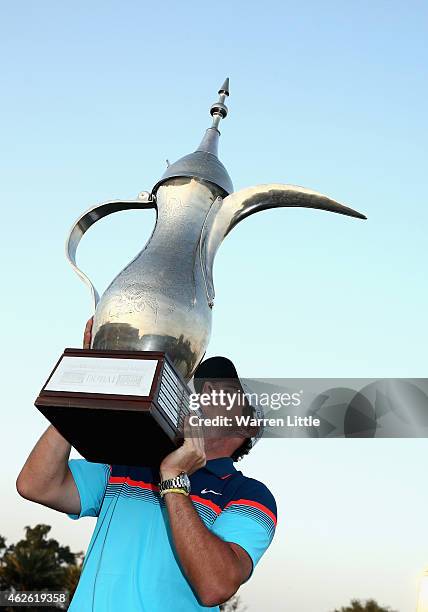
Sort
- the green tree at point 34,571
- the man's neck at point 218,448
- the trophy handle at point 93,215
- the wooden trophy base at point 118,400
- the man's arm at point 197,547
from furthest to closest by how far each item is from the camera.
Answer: the green tree at point 34,571
the trophy handle at point 93,215
the man's neck at point 218,448
the man's arm at point 197,547
the wooden trophy base at point 118,400

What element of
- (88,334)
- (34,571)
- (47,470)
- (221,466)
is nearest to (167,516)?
(221,466)

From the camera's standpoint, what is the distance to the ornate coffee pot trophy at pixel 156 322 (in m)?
1.72

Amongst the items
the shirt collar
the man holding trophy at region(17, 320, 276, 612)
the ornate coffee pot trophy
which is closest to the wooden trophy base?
the ornate coffee pot trophy

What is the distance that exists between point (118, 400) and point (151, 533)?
1.92ft

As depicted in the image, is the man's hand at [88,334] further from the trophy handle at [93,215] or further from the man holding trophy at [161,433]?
the trophy handle at [93,215]

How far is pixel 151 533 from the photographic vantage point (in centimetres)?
204

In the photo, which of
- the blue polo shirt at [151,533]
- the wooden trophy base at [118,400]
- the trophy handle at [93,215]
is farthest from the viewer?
the trophy handle at [93,215]

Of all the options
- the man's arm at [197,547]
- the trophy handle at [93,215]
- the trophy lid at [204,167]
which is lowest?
the man's arm at [197,547]

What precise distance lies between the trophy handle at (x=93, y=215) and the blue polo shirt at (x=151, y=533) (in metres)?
0.81

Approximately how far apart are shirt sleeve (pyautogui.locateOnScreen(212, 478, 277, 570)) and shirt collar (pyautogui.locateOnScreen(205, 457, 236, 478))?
83 millimetres

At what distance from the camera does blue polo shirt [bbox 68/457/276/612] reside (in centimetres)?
194

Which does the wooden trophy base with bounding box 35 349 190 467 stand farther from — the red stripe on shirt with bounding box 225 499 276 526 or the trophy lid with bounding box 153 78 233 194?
the trophy lid with bounding box 153 78 233 194

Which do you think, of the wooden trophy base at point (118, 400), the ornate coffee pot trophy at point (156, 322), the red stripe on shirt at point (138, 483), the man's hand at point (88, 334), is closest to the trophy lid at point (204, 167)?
the ornate coffee pot trophy at point (156, 322)

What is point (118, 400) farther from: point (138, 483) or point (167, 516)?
point (138, 483)
